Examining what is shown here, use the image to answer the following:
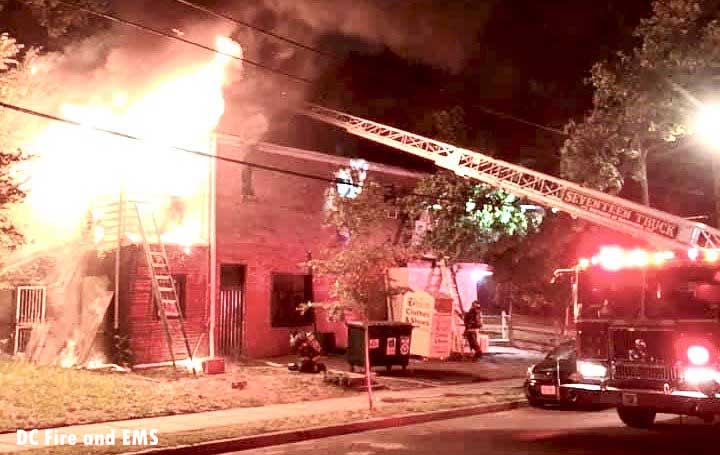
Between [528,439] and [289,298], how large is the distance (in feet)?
32.3

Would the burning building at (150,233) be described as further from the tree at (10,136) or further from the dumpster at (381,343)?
the dumpster at (381,343)

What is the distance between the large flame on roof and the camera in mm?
15320

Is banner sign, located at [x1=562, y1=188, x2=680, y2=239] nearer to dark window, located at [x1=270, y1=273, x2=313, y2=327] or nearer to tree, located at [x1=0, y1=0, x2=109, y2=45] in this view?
dark window, located at [x1=270, y1=273, x2=313, y2=327]

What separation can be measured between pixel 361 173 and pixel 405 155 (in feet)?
16.0

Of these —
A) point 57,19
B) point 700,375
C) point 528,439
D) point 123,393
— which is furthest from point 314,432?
point 57,19

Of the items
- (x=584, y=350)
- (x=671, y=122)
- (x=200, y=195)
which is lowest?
(x=584, y=350)

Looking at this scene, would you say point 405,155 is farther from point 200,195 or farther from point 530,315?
point 530,315

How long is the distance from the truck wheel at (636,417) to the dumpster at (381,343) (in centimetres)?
583

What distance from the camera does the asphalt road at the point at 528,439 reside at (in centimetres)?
883

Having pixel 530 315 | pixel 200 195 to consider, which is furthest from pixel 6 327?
pixel 530 315

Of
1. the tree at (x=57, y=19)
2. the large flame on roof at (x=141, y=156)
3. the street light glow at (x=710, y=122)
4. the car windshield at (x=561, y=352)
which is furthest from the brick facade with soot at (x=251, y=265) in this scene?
the street light glow at (x=710, y=122)

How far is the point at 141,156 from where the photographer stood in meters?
16.3

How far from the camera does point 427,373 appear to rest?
54.5ft

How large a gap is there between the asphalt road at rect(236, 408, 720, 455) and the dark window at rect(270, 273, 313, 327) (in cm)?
739
